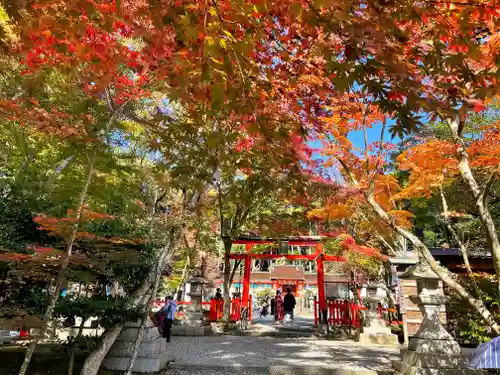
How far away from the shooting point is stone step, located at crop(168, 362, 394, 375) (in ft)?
21.7

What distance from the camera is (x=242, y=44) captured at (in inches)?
99.3

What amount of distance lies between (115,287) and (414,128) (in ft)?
21.6

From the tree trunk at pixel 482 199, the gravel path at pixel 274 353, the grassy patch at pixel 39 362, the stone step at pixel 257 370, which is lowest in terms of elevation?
the gravel path at pixel 274 353

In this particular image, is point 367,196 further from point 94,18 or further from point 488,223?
point 94,18

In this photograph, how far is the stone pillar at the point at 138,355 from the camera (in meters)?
6.53

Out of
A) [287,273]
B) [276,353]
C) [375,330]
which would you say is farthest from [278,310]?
[287,273]

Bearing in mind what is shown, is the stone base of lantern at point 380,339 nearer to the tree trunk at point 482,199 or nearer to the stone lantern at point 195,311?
the stone lantern at point 195,311

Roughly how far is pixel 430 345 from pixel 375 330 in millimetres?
5954

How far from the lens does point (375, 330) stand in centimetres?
1159

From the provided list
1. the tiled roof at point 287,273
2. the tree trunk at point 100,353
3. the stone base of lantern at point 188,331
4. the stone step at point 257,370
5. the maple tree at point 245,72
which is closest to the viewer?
the maple tree at point 245,72

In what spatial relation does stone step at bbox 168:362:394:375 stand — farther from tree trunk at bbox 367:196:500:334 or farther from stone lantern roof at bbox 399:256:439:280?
tree trunk at bbox 367:196:500:334

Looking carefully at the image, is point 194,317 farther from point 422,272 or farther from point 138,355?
point 422,272

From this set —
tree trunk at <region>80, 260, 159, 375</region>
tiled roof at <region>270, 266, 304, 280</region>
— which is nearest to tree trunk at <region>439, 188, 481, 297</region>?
tree trunk at <region>80, 260, 159, 375</region>

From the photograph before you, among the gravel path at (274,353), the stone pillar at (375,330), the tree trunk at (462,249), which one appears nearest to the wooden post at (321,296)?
the gravel path at (274,353)
